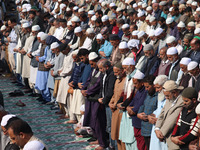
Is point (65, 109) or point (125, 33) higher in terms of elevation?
point (125, 33)

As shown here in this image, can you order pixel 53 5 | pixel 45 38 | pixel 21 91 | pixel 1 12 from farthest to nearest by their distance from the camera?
pixel 1 12, pixel 53 5, pixel 21 91, pixel 45 38

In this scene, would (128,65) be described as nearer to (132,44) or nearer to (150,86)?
(150,86)

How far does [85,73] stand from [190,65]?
2512 millimetres

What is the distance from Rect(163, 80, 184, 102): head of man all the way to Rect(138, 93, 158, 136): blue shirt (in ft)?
1.36

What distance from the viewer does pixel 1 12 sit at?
1872cm

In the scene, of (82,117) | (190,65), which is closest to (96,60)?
(82,117)

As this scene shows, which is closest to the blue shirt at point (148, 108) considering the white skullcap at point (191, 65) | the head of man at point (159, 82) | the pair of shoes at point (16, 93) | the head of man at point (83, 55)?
the head of man at point (159, 82)

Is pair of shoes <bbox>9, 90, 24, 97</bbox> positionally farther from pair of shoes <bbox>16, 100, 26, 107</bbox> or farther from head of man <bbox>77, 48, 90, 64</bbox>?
head of man <bbox>77, 48, 90, 64</bbox>

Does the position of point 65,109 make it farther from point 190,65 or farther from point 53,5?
point 53,5

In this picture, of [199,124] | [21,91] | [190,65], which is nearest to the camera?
[199,124]

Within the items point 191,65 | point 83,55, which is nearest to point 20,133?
point 191,65

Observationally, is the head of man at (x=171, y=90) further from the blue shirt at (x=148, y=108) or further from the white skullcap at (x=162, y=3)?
the white skullcap at (x=162, y=3)

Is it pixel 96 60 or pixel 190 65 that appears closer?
pixel 190 65

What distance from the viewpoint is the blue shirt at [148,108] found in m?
6.34
